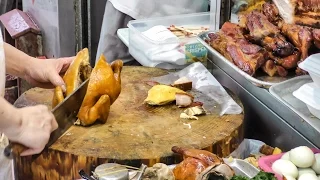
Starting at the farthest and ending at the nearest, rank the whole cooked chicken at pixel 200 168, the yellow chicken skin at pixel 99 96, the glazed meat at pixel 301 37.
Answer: the glazed meat at pixel 301 37, the yellow chicken skin at pixel 99 96, the whole cooked chicken at pixel 200 168

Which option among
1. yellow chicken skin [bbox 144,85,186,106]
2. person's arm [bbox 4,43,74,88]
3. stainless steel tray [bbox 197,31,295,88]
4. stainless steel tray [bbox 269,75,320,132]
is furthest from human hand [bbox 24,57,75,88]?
stainless steel tray [bbox 269,75,320,132]

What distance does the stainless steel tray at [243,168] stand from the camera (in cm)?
141

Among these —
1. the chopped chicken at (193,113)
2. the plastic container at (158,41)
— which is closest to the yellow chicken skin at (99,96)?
the chopped chicken at (193,113)

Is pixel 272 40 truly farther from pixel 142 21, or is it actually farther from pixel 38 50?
pixel 38 50

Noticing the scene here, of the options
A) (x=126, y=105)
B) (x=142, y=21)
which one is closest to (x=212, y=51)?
(x=126, y=105)

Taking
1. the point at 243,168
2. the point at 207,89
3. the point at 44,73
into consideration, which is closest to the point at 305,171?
the point at 243,168

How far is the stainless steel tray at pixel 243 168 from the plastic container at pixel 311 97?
0.28 meters

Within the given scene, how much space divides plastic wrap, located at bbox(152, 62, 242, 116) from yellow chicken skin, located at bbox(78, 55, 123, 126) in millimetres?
383

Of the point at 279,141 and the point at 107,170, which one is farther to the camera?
the point at 279,141

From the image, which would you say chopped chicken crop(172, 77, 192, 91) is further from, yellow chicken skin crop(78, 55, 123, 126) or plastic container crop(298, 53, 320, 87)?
plastic container crop(298, 53, 320, 87)

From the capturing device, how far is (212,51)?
214cm

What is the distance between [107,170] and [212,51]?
3.19 ft

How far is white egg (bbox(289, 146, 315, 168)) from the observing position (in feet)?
4.68

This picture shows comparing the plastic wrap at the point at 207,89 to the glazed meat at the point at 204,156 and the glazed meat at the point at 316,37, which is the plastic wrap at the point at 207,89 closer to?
the glazed meat at the point at 316,37
